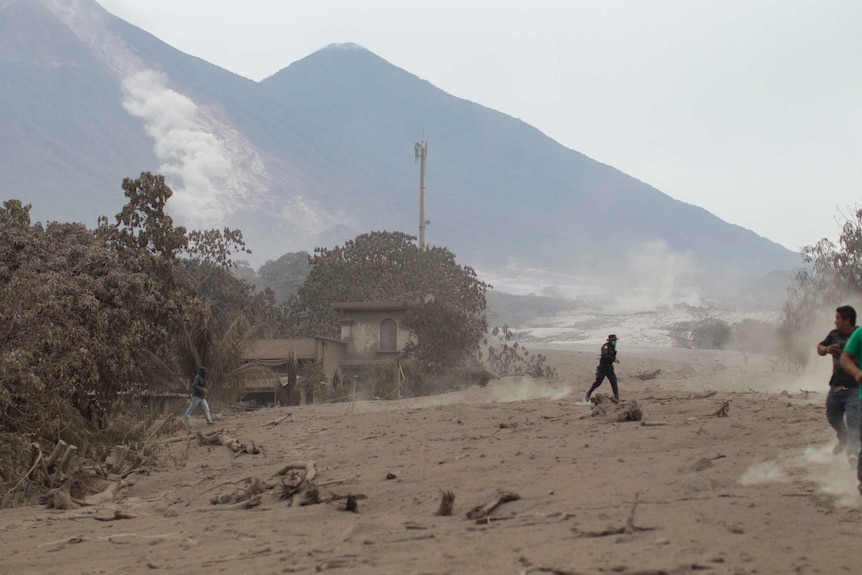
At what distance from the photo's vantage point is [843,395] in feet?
31.0

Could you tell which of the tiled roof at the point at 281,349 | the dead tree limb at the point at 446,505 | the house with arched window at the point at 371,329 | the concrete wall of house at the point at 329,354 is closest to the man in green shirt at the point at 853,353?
the dead tree limb at the point at 446,505

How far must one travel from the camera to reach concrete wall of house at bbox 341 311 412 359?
44375 millimetres

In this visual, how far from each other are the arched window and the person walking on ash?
35.0 m

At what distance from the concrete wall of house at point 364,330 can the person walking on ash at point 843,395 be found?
114 feet

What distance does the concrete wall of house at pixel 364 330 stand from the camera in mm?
44375

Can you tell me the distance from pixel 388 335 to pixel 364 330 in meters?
1.07

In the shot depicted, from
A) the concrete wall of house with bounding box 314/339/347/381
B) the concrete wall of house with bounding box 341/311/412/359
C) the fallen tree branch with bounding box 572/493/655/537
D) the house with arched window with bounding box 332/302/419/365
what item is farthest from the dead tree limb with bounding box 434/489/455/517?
the concrete wall of house with bounding box 341/311/412/359

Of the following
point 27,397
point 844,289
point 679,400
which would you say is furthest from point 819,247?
point 27,397

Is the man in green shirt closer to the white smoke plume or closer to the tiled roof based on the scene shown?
the white smoke plume

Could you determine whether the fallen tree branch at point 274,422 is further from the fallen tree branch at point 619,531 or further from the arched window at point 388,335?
the arched window at point 388,335

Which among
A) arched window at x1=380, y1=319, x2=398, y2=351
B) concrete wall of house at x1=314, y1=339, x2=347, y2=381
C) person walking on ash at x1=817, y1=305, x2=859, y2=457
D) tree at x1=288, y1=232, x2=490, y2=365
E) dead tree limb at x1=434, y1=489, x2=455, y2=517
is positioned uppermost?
tree at x1=288, y1=232, x2=490, y2=365

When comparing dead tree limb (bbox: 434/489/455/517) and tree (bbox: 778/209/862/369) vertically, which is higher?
tree (bbox: 778/209/862/369)

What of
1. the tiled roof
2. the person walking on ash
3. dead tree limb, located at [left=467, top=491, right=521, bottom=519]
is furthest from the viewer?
the tiled roof

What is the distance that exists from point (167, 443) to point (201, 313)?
24.6 feet
